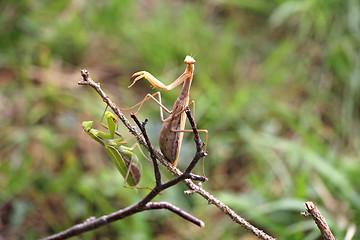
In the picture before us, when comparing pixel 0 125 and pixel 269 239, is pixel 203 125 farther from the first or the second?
pixel 269 239

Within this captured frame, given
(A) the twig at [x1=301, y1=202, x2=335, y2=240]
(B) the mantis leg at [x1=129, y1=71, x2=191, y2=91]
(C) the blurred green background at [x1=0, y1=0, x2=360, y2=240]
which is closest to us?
(A) the twig at [x1=301, y1=202, x2=335, y2=240]

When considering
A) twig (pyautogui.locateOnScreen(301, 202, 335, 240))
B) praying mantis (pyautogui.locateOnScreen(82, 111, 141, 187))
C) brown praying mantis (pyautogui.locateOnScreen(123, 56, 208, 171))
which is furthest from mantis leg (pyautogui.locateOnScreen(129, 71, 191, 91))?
twig (pyautogui.locateOnScreen(301, 202, 335, 240))

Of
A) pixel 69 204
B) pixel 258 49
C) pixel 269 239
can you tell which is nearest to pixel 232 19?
pixel 258 49

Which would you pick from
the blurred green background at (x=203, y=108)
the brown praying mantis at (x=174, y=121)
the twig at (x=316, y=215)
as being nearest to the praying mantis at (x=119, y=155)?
the brown praying mantis at (x=174, y=121)

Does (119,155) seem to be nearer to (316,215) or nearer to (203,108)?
(316,215)

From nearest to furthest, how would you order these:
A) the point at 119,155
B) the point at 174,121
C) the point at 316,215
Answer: the point at 316,215
the point at 119,155
the point at 174,121

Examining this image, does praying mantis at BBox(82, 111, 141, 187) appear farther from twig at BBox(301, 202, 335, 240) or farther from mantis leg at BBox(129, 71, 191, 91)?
twig at BBox(301, 202, 335, 240)

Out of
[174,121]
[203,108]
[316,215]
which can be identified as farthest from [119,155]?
[203,108]

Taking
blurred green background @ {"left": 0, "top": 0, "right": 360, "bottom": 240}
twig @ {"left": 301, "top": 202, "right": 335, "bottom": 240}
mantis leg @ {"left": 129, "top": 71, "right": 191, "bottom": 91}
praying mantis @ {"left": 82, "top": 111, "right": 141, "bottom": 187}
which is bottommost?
twig @ {"left": 301, "top": 202, "right": 335, "bottom": 240}
